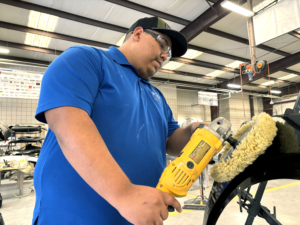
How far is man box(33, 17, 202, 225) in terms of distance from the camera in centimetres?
48

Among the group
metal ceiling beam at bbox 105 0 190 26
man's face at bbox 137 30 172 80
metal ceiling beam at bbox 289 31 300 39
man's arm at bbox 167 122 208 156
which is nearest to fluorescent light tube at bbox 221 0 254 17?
metal ceiling beam at bbox 105 0 190 26

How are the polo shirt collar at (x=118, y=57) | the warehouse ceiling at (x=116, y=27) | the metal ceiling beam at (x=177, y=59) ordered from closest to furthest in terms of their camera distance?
1. the polo shirt collar at (x=118, y=57)
2. the warehouse ceiling at (x=116, y=27)
3. the metal ceiling beam at (x=177, y=59)

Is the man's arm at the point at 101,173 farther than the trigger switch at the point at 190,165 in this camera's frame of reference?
No

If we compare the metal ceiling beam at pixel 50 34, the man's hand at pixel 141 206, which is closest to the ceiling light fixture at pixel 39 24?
the metal ceiling beam at pixel 50 34

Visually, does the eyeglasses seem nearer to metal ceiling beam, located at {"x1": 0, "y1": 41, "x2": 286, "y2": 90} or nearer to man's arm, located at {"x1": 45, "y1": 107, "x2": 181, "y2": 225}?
man's arm, located at {"x1": 45, "y1": 107, "x2": 181, "y2": 225}

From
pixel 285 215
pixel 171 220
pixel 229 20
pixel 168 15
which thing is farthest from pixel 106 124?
pixel 229 20

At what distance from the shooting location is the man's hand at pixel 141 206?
47cm

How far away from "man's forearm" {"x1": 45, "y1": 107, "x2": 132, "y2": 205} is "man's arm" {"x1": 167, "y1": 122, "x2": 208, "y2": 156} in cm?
61

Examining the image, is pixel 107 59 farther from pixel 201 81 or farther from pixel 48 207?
pixel 201 81

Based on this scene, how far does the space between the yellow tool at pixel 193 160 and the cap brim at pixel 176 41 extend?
536mm

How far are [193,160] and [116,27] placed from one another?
603 centimetres

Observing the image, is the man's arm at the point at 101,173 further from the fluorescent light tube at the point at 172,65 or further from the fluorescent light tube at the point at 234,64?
the fluorescent light tube at the point at 234,64

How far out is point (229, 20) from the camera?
20.6ft

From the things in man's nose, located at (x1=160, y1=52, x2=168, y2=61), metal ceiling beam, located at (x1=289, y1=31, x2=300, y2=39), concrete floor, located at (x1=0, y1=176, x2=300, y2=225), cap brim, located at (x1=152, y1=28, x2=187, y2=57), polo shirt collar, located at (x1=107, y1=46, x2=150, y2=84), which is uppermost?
metal ceiling beam, located at (x1=289, y1=31, x2=300, y2=39)
